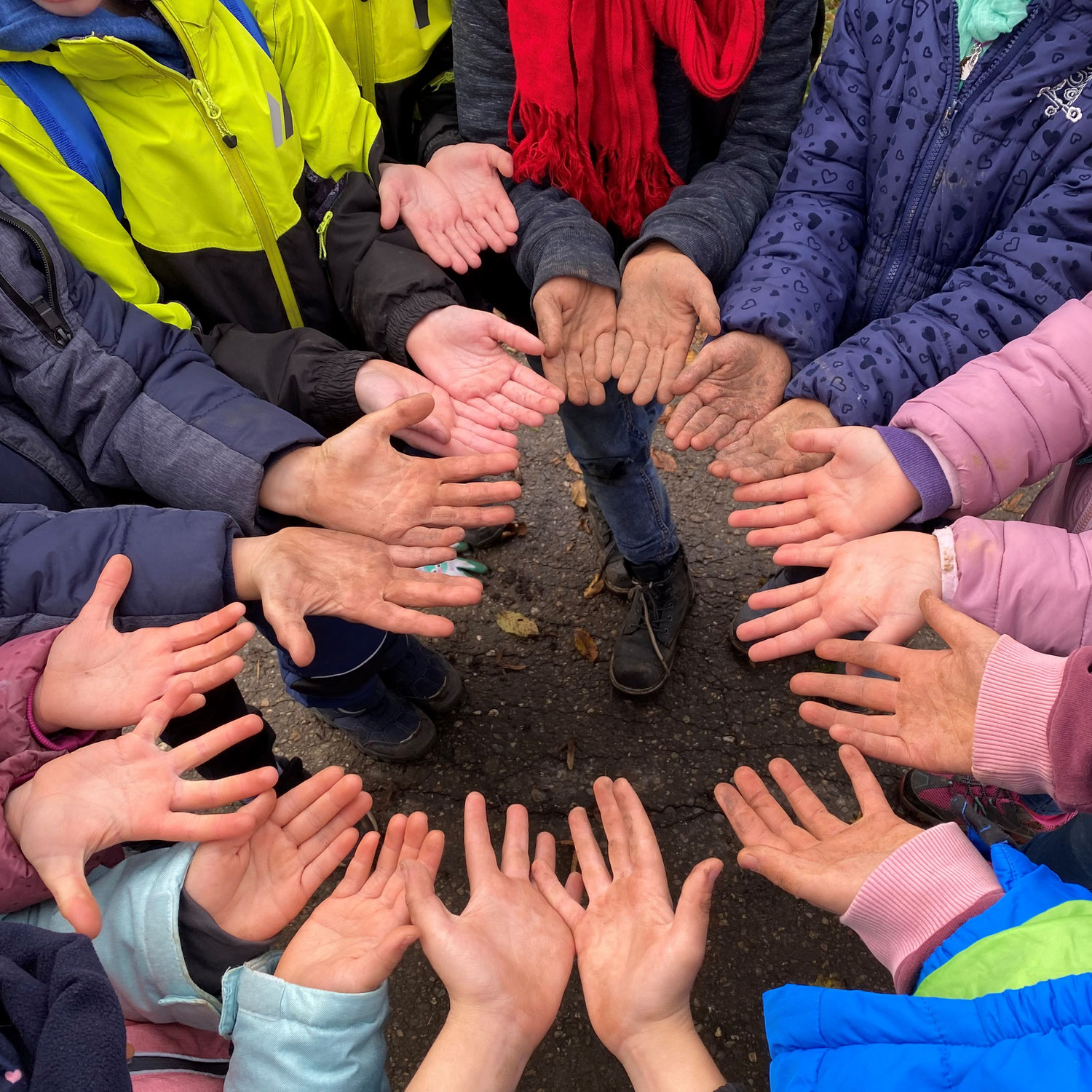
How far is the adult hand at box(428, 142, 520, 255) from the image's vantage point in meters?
1.81

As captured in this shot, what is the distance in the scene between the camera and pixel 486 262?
6.27 ft

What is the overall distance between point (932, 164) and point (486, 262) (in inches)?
39.5

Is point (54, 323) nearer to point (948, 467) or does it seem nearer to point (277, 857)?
point (277, 857)

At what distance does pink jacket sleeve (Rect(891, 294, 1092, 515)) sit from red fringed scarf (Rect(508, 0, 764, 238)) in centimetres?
74

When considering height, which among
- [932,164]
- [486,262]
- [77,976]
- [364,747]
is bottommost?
[364,747]

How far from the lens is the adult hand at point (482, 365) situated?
1.70 m

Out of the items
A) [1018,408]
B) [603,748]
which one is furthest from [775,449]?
[603,748]

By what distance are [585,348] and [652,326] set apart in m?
0.16

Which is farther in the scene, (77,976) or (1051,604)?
(1051,604)

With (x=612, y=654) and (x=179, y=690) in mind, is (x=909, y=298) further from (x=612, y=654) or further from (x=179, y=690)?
(x=179, y=690)

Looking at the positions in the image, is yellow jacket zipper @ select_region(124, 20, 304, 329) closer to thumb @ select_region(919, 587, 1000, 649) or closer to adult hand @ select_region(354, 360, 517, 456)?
adult hand @ select_region(354, 360, 517, 456)

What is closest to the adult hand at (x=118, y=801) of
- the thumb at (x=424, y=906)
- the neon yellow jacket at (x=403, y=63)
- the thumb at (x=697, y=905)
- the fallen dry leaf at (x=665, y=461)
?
Answer: the thumb at (x=424, y=906)

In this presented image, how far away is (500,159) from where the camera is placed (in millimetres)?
1807

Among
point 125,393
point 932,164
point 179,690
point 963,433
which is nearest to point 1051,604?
point 963,433
